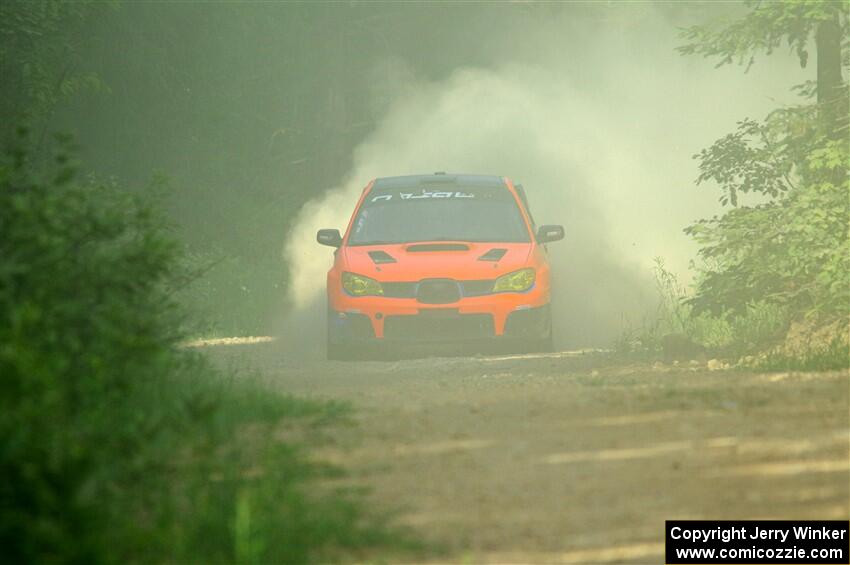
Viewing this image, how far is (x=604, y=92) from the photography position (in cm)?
3728

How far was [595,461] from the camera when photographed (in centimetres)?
727

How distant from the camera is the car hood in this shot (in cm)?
1555

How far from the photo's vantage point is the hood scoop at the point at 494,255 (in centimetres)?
1577

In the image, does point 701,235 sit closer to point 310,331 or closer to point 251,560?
A: point 310,331

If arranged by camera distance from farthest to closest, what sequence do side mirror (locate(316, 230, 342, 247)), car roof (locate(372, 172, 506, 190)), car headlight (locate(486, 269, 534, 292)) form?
car roof (locate(372, 172, 506, 190)), side mirror (locate(316, 230, 342, 247)), car headlight (locate(486, 269, 534, 292))

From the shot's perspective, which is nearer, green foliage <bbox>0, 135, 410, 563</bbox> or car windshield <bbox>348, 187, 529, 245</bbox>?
green foliage <bbox>0, 135, 410, 563</bbox>

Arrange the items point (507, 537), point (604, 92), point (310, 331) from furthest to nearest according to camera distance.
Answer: point (604, 92), point (310, 331), point (507, 537)

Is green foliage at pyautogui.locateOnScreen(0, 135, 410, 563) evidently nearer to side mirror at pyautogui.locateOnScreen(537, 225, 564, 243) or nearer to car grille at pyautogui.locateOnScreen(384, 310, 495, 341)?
car grille at pyautogui.locateOnScreen(384, 310, 495, 341)

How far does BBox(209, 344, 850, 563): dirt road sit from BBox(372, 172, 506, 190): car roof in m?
7.08

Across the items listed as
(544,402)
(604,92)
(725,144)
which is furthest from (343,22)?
(544,402)

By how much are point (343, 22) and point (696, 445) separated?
2754cm

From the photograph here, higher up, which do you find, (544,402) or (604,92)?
(604,92)

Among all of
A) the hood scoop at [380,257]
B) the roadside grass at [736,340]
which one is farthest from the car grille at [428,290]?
the roadside grass at [736,340]

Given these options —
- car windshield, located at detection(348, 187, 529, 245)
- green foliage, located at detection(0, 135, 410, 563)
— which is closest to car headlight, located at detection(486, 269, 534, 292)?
car windshield, located at detection(348, 187, 529, 245)
